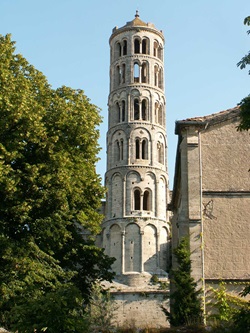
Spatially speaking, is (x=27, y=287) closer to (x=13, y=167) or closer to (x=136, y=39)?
(x=13, y=167)

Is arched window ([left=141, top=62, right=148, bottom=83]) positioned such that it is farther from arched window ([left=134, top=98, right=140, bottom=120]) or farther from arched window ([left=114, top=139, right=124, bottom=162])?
arched window ([left=114, top=139, right=124, bottom=162])

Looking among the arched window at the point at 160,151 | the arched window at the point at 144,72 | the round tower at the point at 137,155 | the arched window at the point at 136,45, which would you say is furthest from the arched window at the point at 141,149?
the arched window at the point at 136,45

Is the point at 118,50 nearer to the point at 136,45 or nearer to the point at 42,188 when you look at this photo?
the point at 136,45

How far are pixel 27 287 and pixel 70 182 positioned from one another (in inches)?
139

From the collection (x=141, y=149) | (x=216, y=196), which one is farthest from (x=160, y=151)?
(x=216, y=196)

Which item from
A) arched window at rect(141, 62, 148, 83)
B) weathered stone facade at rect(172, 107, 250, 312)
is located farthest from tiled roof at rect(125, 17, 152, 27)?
weathered stone facade at rect(172, 107, 250, 312)

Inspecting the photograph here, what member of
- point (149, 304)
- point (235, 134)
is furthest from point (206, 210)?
point (149, 304)

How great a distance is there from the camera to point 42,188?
19.0m

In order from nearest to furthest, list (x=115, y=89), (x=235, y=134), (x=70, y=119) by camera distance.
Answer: (x=70, y=119) < (x=235, y=134) < (x=115, y=89)

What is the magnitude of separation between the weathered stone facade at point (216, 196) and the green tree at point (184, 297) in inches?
25.8

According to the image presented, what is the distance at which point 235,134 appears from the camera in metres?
22.5

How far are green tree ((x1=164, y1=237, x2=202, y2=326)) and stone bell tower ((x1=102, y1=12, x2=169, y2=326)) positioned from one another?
31.8 m

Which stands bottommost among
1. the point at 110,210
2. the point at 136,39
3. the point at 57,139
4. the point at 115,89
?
the point at 57,139

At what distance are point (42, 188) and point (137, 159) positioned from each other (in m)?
37.4
